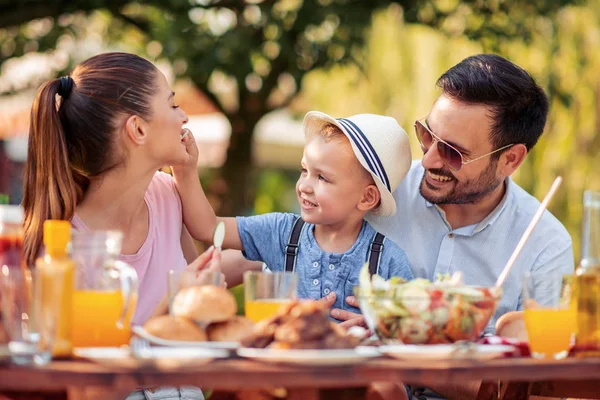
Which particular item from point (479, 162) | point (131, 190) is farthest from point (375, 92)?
point (131, 190)

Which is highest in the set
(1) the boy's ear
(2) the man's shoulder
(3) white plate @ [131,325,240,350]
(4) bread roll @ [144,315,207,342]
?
(1) the boy's ear

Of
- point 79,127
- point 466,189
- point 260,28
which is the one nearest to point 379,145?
point 466,189

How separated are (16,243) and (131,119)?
1035mm

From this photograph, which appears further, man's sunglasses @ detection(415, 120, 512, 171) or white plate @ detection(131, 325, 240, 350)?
man's sunglasses @ detection(415, 120, 512, 171)

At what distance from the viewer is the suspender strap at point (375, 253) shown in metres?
3.15

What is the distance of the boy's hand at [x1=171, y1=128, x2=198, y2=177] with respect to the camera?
10.5 feet

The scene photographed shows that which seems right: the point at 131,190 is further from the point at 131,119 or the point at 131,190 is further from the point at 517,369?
the point at 517,369

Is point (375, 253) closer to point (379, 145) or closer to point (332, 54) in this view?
point (379, 145)

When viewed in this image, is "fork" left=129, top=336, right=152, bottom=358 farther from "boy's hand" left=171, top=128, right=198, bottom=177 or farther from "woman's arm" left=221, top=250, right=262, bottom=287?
"woman's arm" left=221, top=250, right=262, bottom=287

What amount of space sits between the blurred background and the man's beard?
4266 mm

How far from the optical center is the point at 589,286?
7.25 feet

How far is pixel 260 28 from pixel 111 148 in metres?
5.07

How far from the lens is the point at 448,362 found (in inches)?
78.9

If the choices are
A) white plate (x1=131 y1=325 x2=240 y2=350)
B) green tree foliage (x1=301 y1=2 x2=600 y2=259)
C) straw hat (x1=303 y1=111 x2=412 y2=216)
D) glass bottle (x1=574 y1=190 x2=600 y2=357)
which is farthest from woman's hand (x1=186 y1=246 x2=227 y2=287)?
green tree foliage (x1=301 y1=2 x2=600 y2=259)
